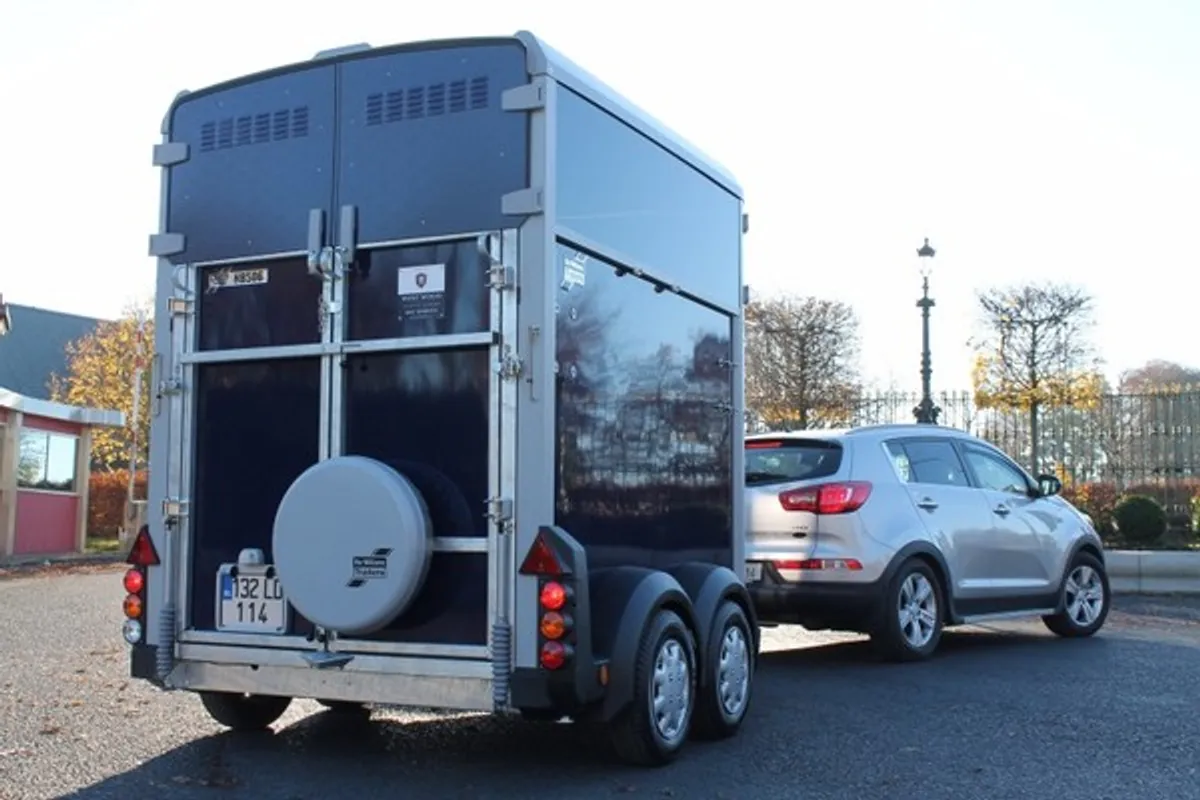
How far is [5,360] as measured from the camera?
60875 millimetres

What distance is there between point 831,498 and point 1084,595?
3.41 metres

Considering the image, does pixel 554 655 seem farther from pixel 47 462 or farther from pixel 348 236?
pixel 47 462

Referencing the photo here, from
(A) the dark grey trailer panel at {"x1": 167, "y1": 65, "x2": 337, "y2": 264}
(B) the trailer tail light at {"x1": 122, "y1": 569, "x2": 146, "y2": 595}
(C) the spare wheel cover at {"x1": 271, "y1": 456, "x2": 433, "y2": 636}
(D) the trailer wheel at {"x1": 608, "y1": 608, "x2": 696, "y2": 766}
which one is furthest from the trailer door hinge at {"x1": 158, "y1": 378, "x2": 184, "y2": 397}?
(D) the trailer wheel at {"x1": 608, "y1": 608, "x2": 696, "y2": 766}

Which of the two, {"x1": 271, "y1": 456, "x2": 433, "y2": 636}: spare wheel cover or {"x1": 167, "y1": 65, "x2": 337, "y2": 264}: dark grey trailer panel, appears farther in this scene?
{"x1": 167, "y1": 65, "x2": 337, "y2": 264}: dark grey trailer panel

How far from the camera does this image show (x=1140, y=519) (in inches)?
770

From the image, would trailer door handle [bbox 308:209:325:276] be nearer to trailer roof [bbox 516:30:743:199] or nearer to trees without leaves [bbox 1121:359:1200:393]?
trailer roof [bbox 516:30:743:199]

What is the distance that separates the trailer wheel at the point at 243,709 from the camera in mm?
6570

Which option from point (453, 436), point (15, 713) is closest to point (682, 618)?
point (453, 436)

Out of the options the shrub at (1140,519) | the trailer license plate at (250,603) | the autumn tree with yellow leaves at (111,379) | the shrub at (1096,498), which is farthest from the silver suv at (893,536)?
the autumn tree with yellow leaves at (111,379)

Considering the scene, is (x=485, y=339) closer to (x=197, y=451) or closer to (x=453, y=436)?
(x=453, y=436)

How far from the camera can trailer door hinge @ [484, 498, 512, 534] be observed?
17.8 feet

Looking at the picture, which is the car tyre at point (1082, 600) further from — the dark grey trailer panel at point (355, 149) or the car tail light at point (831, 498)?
the dark grey trailer panel at point (355, 149)

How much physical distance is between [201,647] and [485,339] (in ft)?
6.78

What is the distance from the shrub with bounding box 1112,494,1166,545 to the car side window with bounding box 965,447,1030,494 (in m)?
10.0
